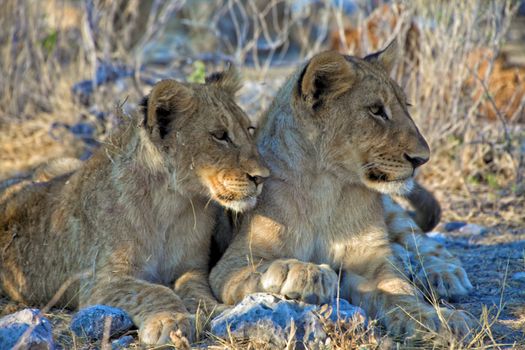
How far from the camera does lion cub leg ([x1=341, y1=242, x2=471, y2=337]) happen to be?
377 cm

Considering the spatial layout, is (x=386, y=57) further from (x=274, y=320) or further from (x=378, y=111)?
(x=274, y=320)

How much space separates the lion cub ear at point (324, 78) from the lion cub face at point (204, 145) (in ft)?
1.18

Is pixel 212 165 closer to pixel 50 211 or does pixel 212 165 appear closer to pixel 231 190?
pixel 231 190

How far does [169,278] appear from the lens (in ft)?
14.8

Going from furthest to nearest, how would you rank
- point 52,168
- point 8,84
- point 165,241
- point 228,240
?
point 8,84
point 52,168
point 228,240
point 165,241

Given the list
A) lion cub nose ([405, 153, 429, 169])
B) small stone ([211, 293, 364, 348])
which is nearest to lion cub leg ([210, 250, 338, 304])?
small stone ([211, 293, 364, 348])

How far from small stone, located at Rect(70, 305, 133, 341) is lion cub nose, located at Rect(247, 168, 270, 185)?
89cm

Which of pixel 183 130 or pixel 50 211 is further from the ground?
pixel 183 130

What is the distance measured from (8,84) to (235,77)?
15.0 feet

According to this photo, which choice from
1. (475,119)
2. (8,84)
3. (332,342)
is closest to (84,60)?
(8,84)

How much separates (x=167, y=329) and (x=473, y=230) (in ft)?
10.7

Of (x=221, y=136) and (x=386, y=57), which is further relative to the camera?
(x=386, y=57)

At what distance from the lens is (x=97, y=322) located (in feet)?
12.4

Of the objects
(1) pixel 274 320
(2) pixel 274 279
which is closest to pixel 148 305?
(2) pixel 274 279
